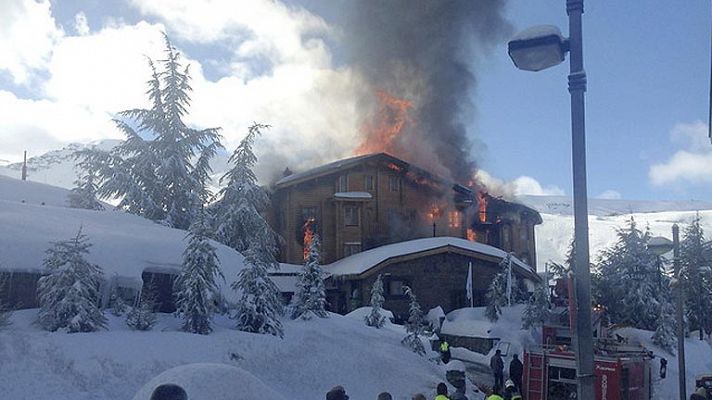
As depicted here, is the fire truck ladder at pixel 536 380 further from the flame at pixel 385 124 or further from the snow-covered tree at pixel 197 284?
the flame at pixel 385 124

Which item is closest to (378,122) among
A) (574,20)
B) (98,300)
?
(98,300)

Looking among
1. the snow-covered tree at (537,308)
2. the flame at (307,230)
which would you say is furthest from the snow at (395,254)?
the snow-covered tree at (537,308)

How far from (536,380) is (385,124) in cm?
3920

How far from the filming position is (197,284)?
15.8 m

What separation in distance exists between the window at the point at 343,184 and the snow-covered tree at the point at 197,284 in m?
24.1

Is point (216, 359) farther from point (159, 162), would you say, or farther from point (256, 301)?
point (159, 162)

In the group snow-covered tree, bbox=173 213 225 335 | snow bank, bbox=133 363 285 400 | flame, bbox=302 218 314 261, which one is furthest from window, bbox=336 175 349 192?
snow bank, bbox=133 363 285 400

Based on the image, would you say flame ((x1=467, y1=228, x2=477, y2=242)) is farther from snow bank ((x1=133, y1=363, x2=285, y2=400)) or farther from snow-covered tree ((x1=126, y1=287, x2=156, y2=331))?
snow bank ((x1=133, y1=363, x2=285, y2=400))

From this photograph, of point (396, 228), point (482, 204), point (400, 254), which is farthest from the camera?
point (482, 204)

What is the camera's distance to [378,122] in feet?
175

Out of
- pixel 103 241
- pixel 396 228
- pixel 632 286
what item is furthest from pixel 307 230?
pixel 103 241

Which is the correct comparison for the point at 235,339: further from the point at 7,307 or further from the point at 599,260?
the point at 599,260

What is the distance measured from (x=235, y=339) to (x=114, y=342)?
339cm

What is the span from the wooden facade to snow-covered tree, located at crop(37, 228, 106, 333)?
2573 centimetres
